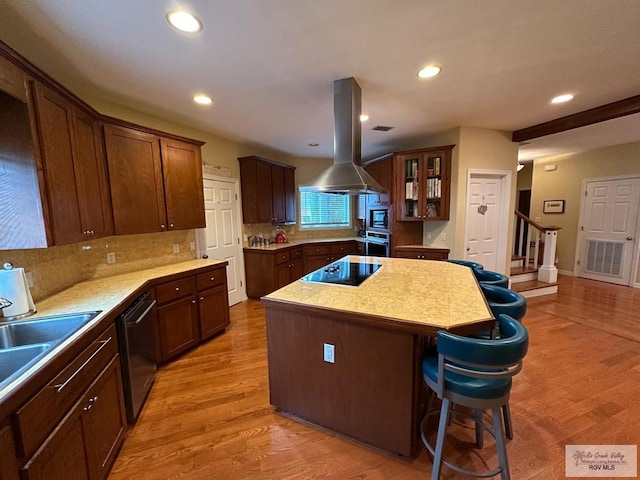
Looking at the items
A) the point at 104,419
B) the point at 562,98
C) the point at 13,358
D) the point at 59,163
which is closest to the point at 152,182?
the point at 59,163

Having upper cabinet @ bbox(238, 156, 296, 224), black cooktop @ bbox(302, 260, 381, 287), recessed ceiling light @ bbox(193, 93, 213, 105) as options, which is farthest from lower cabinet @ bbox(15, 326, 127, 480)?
upper cabinet @ bbox(238, 156, 296, 224)

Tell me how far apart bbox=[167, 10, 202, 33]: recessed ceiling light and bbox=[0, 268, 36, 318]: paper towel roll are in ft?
5.58

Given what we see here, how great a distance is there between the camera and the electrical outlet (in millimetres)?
1673

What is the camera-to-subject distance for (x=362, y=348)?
1.59 meters

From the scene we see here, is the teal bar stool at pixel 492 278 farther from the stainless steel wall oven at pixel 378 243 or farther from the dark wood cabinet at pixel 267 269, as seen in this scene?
the dark wood cabinet at pixel 267 269

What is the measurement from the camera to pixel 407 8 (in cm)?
148

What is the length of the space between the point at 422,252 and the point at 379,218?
1060 millimetres

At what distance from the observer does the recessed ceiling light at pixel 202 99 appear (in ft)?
8.36

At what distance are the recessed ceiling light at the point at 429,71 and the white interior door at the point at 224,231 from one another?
2.87 metres

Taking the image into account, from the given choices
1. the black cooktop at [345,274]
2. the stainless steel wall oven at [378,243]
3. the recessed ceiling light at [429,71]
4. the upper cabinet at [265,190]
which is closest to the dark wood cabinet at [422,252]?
the stainless steel wall oven at [378,243]

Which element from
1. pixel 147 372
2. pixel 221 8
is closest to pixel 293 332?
pixel 147 372

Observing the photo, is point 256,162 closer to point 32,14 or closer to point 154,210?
point 154,210

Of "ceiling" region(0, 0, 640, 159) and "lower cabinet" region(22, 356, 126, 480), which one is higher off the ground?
"ceiling" region(0, 0, 640, 159)

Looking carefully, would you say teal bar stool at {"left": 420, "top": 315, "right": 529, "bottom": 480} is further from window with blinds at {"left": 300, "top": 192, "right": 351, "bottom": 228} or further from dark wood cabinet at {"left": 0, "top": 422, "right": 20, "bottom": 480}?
window with blinds at {"left": 300, "top": 192, "right": 351, "bottom": 228}
